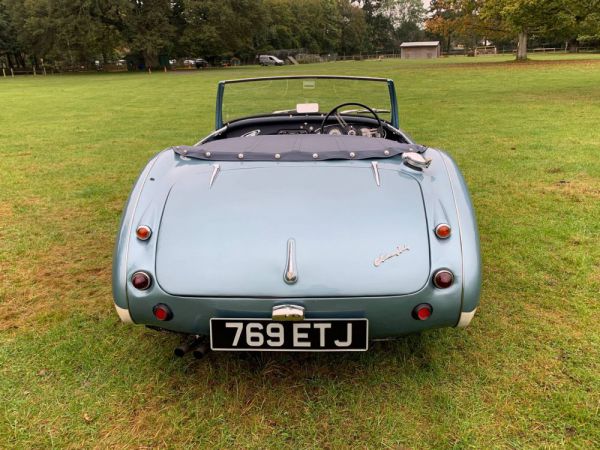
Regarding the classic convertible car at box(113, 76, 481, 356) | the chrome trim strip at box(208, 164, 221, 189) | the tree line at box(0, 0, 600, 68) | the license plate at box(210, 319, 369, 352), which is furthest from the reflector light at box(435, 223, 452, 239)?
the tree line at box(0, 0, 600, 68)

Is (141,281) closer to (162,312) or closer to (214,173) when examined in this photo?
(162,312)

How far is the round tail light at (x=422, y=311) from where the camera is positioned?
6.17 feet

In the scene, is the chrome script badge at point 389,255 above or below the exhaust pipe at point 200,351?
above

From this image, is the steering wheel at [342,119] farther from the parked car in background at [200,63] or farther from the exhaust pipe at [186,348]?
the parked car in background at [200,63]

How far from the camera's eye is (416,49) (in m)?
76.8

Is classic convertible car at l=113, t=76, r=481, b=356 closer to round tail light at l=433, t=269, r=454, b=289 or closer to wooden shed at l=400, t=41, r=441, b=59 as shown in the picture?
round tail light at l=433, t=269, r=454, b=289

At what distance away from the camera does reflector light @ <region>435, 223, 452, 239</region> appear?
6.49 ft

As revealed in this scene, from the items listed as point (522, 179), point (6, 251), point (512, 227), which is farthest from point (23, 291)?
point (522, 179)

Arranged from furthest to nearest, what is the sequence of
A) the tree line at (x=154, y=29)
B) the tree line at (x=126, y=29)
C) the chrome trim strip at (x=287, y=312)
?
the tree line at (x=126, y=29) < the tree line at (x=154, y=29) < the chrome trim strip at (x=287, y=312)

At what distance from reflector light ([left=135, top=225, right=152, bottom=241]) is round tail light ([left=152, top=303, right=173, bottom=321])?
30cm

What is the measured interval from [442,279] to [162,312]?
1129 millimetres

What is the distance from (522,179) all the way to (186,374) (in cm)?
442

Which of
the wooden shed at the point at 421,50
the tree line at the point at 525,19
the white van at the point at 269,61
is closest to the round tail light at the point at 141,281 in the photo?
the tree line at the point at 525,19

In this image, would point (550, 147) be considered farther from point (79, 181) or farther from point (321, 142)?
point (79, 181)
